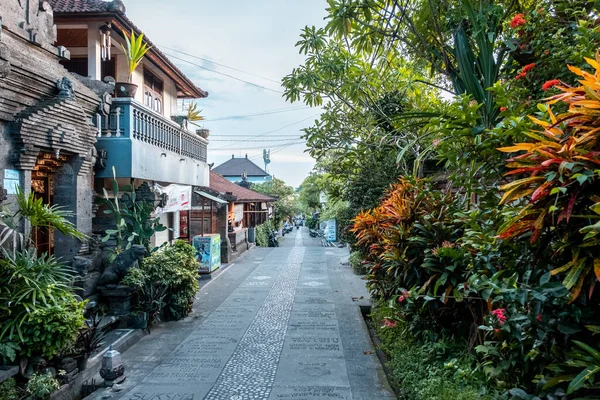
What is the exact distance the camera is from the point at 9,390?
171 inches

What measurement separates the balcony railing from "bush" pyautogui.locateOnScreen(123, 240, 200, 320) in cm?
258

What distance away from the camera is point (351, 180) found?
11359mm

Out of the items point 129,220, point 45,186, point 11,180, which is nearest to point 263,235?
point 129,220

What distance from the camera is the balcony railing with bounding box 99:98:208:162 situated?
844cm

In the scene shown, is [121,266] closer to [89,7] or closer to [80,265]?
[80,265]

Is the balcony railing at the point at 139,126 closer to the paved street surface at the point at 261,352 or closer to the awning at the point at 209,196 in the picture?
the awning at the point at 209,196

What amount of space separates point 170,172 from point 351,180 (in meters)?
4.90

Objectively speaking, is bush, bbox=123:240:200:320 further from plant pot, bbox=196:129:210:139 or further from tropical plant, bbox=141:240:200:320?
plant pot, bbox=196:129:210:139

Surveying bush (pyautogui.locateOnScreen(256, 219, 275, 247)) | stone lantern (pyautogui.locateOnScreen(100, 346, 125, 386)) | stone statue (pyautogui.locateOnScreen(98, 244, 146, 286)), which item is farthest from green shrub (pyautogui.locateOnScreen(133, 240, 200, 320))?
bush (pyautogui.locateOnScreen(256, 219, 275, 247))

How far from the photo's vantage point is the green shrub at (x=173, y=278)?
7895mm

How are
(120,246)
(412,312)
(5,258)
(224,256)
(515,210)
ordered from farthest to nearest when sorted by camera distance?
(224,256) → (120,246) → (412,312) → (5,258) → (515,210)

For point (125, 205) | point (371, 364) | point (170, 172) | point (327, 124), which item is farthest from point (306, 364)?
point (170, 172)

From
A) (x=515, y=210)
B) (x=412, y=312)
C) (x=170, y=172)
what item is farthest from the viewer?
(x=170, y=172)

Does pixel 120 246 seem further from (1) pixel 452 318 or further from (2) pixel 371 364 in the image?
(1) pixel 452 318
